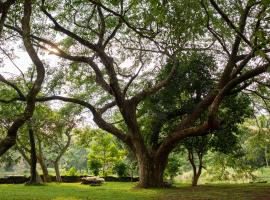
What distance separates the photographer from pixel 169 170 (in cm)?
3316

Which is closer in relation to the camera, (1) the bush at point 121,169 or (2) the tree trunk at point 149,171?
(2) the tree trunk at point 149,171

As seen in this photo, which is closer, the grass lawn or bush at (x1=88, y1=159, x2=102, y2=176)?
the grass lawn

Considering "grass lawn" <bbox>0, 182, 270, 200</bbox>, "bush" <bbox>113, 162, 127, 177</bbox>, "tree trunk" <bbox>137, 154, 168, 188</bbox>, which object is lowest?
"grass lawn" <bbox>0, 182, 270, 200</bbox>

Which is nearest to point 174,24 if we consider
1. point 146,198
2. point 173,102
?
point 146,198

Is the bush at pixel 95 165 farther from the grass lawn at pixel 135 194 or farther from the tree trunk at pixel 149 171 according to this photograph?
the grass lawn at pixel 135 194

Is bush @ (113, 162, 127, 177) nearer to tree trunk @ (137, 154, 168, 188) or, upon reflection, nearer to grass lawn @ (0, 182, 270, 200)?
tree trunk @ (137, 154, 168, 188)

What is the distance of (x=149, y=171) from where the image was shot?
20.6 meters

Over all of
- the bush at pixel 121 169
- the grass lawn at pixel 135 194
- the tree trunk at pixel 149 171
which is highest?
the bush at pixel 121 169

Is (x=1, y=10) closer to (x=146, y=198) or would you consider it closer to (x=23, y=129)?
(x=146, y=198)

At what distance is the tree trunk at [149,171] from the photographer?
20516mm

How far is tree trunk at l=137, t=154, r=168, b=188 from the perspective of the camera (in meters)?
20.5

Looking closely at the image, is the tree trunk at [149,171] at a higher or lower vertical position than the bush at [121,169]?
lower

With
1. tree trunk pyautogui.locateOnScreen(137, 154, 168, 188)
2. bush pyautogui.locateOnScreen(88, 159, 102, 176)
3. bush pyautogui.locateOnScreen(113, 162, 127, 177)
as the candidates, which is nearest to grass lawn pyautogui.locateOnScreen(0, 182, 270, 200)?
tree trunk pyautogui.locateOnScreen(137, 154, 168, 188)

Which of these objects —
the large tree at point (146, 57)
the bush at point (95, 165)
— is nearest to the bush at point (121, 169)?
the bush at point (95, 165)
